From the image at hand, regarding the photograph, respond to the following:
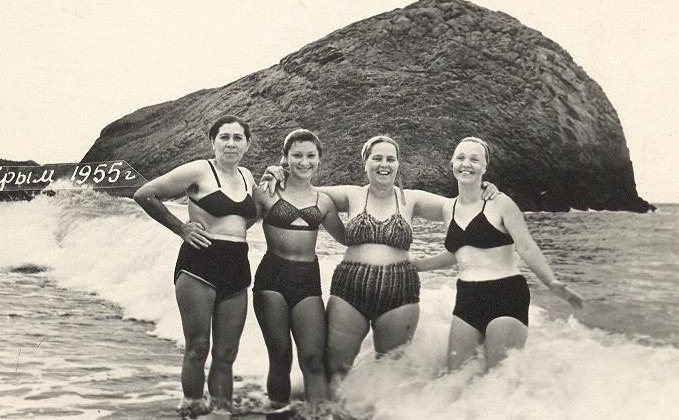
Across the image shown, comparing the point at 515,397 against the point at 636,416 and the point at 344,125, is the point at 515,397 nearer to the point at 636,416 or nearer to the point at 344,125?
the point at 636,416

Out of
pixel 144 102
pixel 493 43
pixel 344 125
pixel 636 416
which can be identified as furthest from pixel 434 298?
pixel 493 43

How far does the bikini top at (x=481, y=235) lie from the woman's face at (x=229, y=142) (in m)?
1.19

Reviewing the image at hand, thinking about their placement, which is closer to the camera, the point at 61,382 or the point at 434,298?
the point at 61,382

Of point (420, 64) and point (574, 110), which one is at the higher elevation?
point (420, 64)

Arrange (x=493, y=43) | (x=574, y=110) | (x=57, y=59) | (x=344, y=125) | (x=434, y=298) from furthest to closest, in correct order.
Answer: (x=493, y=43), (x=574, y=110), (x=344, y=125), (x=57, y=59), (x=434, y=298)

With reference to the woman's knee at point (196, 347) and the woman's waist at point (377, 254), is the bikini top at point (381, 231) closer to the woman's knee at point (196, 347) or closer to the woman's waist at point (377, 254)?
the woman's waist at point (377, 254)

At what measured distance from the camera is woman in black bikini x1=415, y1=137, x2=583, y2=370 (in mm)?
3162

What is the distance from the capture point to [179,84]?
24.5 ft

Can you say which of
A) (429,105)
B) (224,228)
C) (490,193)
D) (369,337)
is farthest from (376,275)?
(429,105)

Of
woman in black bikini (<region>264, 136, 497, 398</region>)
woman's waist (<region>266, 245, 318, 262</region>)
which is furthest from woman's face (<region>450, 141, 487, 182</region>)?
woman's waist (<region>266, 245, 318, 262</region>)

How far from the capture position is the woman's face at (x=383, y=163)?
135 inches

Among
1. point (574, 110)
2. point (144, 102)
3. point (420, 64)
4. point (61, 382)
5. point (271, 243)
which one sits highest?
point (420, 64)

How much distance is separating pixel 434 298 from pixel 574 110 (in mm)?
20273

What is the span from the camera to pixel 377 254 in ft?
11.3
